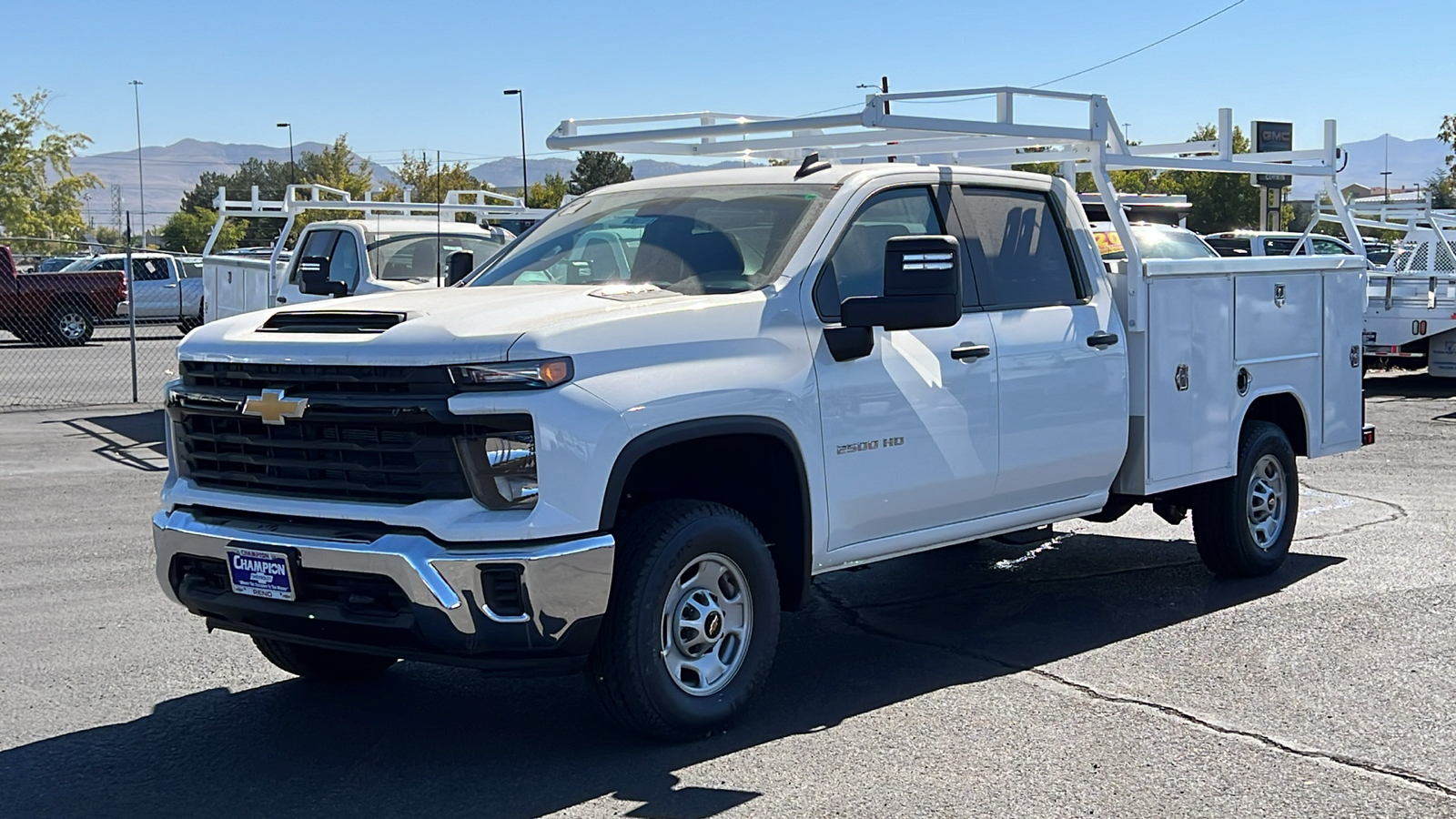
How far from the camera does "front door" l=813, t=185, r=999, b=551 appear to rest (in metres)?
6.03

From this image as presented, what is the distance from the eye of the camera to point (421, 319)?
5332 mm

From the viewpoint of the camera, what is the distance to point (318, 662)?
6.39 meters

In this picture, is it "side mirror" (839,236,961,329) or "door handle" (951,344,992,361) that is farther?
"door handle" (951,344,992,361)

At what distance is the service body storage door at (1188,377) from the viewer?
762cm

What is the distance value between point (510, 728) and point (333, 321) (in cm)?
162

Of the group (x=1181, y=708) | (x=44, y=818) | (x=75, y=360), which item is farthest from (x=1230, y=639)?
(x=75, y=360)

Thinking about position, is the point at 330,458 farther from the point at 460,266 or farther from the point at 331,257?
the point at 331,257

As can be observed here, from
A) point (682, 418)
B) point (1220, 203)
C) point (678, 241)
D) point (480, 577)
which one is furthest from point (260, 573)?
point (1220, 203)

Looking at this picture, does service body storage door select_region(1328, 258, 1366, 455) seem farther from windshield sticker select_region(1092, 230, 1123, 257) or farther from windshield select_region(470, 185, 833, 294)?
windshield select_region(470, 185, 833, 294)

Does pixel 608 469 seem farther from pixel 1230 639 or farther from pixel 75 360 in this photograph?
pixel 75 360

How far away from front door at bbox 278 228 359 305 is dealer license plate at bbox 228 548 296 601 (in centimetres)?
868

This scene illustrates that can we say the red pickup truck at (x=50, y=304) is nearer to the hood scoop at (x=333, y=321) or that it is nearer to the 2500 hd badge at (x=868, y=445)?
the hood scoop at (x=333, y=321)

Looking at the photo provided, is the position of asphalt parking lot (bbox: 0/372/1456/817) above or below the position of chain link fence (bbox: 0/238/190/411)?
below

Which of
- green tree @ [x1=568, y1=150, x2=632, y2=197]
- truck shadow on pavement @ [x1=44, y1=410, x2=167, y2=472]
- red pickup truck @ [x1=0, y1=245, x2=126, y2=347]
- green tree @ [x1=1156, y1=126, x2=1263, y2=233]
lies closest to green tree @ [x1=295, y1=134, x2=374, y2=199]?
green tree @ [x1=568, y1=150, x2=632, y2=197]
